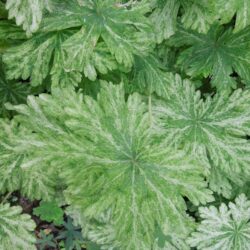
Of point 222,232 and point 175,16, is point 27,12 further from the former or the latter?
point 222,232

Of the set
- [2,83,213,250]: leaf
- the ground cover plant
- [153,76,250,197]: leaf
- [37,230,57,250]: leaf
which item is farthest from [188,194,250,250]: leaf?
[37,230,57,250]: leaf

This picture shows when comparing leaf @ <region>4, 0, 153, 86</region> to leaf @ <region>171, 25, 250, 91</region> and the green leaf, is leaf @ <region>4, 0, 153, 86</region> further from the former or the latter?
the green leaf

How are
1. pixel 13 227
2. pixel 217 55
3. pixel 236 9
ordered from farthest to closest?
pixel 217 55 → pixel 13 227 → pixel 236 9

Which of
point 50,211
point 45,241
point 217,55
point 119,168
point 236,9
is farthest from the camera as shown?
point 45,241

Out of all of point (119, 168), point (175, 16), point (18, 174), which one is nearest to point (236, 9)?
point (175, 16)

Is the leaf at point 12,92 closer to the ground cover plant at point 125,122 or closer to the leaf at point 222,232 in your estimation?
the ground cover plant at point 125,122

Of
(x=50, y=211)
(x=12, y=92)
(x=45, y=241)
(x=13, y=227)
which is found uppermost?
(x=12, y=92)

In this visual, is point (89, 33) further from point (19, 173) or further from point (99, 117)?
point (19, 173)
